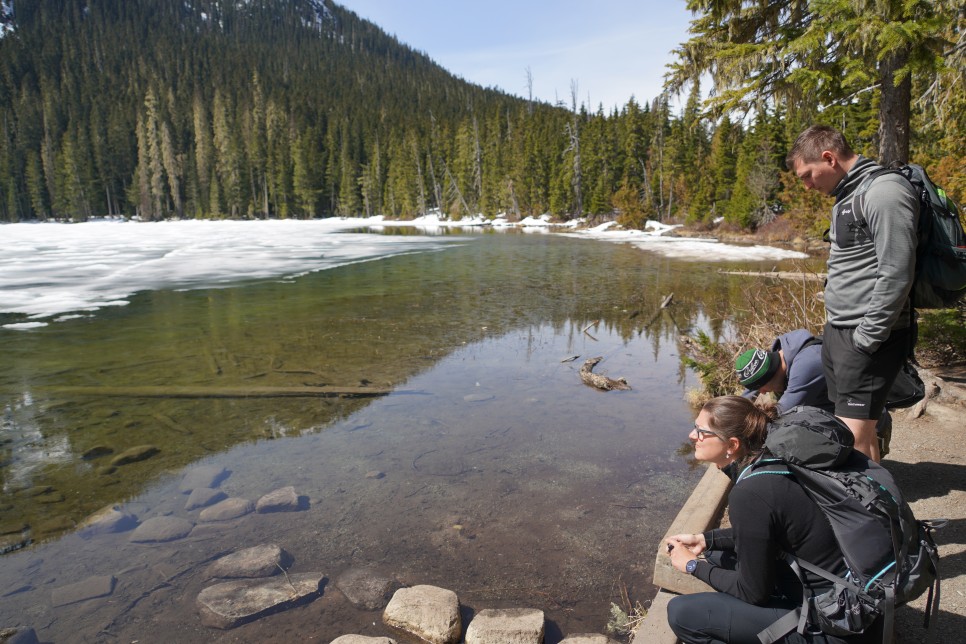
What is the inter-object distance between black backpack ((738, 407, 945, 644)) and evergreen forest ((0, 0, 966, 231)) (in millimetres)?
6383

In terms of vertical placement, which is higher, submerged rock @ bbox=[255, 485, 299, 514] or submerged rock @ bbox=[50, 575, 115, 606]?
submerged rock @ bbox=[255, 485, 299, 514]

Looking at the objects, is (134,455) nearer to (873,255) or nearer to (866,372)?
(866,372)

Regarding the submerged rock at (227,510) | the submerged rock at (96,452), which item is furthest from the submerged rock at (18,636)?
the submerged rock at (96,452)

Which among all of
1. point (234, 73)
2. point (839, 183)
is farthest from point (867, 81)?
point (234, 73)

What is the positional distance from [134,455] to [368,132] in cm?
9641

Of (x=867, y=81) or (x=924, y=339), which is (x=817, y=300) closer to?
(x=924, y=339)

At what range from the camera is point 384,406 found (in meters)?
7.82

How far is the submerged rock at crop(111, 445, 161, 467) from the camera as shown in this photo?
629 cm

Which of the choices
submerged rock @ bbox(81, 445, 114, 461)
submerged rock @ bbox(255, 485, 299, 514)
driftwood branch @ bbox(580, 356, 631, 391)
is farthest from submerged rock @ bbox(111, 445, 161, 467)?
driftwood branch @ bbox(580, 356, 631, 391)

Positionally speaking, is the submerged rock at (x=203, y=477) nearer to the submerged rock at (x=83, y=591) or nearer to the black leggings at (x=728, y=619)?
the submerged rock at (x=83, y=591)

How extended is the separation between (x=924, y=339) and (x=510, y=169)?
70.5 m

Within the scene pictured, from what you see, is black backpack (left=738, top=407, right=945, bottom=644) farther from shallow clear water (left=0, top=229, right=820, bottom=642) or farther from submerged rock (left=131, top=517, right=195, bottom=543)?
submerged rock (left=131, top=517, right=195, bottom=543)

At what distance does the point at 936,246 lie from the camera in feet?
9.51

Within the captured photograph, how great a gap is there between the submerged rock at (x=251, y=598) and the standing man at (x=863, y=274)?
11.7ft
